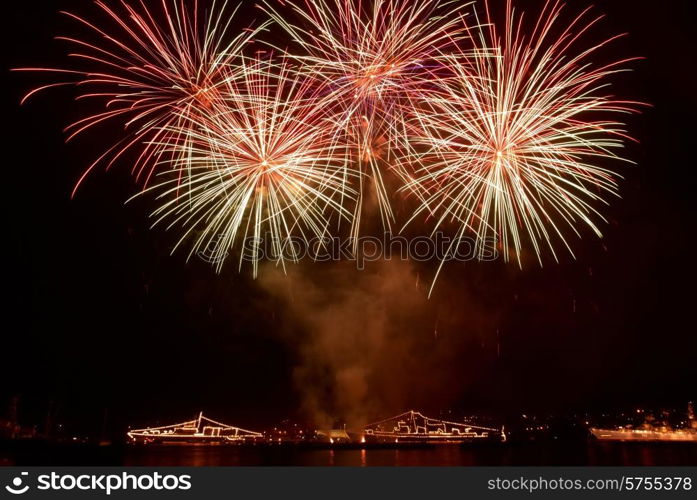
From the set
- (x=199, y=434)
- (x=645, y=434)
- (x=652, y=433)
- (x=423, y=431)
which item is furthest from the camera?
(x=645, y=434)

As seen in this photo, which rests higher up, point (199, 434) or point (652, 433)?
point (199, 434)

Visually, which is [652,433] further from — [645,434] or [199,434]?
[199,434]

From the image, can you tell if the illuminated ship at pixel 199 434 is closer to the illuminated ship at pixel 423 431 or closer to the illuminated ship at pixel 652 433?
the illuminated ship at pixel 423 431

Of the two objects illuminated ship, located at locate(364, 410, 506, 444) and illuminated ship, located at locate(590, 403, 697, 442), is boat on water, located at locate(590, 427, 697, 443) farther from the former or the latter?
illuminated ship, located at locate(364, 410, 506, 444)

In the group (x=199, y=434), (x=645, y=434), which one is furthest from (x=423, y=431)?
(x=645, y=434)

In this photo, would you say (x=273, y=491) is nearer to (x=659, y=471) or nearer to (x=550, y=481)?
(x=550, y=481)
